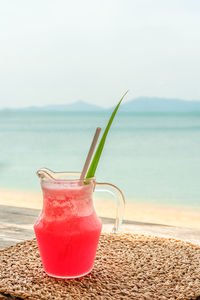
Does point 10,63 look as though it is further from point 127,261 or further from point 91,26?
point 127,261

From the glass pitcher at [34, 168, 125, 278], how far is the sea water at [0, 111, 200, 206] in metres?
0.33

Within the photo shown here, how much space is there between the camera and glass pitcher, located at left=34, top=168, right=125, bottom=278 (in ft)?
2.85

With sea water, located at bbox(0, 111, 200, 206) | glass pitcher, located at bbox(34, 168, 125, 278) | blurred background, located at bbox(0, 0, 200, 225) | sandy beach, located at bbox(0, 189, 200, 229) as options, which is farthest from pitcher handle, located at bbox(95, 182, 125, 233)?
blurred background, located at bbox(0, 0, 200, 225)

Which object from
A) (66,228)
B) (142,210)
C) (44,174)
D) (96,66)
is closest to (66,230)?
(66,228)

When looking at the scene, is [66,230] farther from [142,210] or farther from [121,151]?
[121,151]

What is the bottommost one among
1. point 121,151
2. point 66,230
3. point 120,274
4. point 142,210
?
point 121,151

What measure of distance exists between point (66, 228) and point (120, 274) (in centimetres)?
16

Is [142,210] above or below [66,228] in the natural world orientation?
below

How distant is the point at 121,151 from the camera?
9.70 meters

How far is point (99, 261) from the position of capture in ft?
3.22

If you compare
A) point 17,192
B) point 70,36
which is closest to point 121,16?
point 70,36

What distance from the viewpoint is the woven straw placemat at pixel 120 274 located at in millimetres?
808

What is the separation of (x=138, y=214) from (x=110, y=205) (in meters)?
0.33

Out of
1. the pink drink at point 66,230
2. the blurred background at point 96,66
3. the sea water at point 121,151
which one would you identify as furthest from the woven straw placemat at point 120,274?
the blurred background at point 96,66
